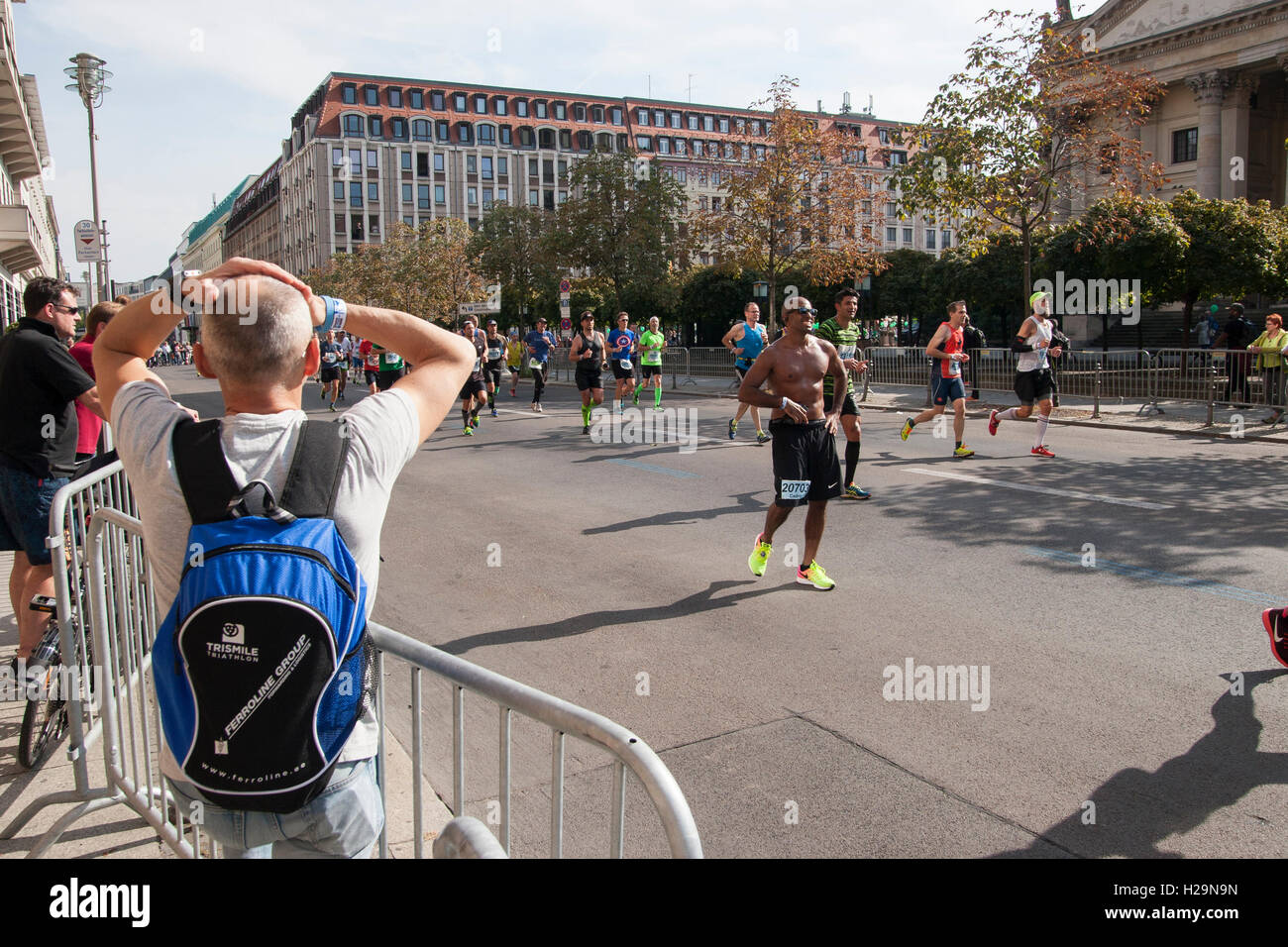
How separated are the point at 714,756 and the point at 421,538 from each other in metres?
5.20

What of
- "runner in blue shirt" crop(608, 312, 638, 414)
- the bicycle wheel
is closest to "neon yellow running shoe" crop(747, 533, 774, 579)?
the bicycle wheel

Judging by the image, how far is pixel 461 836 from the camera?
1.90 m

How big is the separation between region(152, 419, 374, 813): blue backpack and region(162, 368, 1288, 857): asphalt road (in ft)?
3.41

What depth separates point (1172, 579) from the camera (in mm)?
6902

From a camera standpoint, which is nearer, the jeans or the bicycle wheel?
the jeans

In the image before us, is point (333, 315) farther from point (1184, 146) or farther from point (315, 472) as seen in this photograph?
point (1184, 146)

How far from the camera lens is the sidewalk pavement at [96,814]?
11.6 ft
